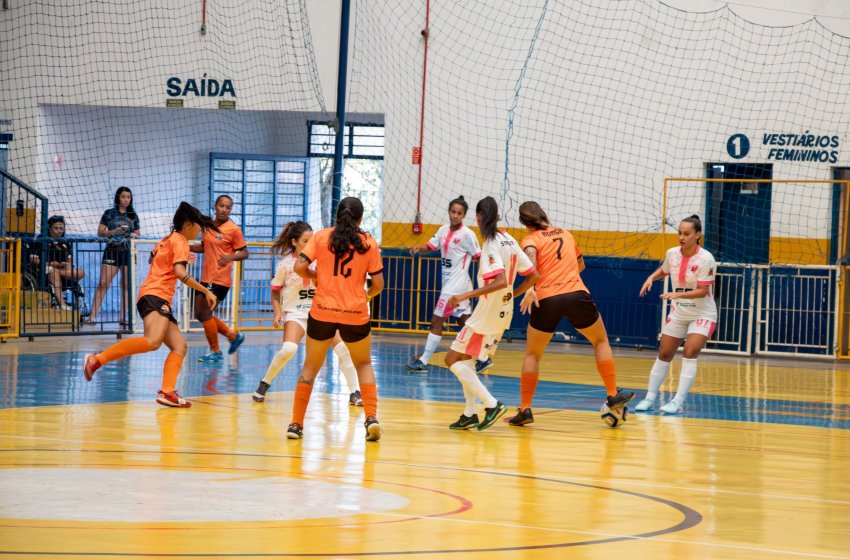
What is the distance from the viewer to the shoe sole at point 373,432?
982 centimetres

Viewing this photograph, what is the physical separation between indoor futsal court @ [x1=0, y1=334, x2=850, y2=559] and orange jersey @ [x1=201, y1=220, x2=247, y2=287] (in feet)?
7.37

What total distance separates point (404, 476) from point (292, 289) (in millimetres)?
4512

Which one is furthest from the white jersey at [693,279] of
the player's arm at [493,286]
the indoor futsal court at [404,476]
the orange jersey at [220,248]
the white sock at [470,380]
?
the orange jersey at [220,248]

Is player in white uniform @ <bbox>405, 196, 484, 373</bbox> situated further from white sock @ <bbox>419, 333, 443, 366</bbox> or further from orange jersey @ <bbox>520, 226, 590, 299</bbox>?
orange jersey @ <bbox>520, 226, 590, 299</bbox>

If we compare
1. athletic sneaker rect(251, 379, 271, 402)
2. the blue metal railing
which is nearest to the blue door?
athletic sneaker rect(251, 379, 271, 402)

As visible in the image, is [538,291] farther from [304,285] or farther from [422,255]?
[422,255]

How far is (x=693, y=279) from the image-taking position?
12602 mm

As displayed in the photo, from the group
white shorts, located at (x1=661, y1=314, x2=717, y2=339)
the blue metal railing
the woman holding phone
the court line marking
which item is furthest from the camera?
the blue metal railing

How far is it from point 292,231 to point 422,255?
9.89 m

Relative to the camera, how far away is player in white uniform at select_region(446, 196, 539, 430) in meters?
10.7

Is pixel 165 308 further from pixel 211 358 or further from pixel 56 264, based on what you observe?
pixel 56 264

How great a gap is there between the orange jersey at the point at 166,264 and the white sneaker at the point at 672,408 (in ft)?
16.6

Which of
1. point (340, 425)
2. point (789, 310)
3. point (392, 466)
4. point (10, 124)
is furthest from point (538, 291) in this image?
point (10, 124)

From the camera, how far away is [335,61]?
23062 mm
